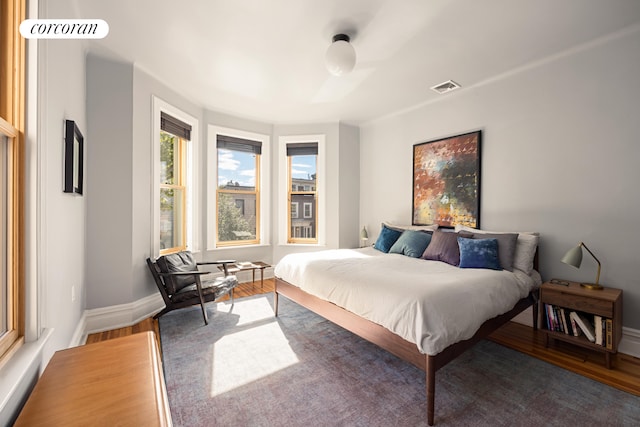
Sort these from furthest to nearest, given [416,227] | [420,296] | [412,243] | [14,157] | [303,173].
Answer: [303,173]
[416,227]
[412,243]
[420,296]
[14,157]

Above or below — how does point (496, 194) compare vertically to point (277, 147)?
below

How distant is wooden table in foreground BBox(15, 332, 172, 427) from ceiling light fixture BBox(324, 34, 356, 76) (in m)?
2.45

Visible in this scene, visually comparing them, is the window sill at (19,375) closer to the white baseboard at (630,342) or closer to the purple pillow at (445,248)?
the purple pillow at (445,248)

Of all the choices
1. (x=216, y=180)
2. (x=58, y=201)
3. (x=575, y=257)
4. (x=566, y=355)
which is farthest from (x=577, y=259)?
(x=216, y=180)

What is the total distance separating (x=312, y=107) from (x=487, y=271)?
3287mm

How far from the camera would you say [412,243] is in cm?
356

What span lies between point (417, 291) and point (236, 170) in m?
3.85

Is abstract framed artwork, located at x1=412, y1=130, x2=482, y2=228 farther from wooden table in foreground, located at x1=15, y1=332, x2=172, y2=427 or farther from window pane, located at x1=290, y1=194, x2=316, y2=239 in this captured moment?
wooden table in foreground, located at x1=15, y1=332, x2=172, y2=427

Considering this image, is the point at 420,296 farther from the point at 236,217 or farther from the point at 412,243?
the point at 236,217

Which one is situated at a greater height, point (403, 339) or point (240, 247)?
point (240, 247)

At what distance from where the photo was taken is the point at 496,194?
11.1ft

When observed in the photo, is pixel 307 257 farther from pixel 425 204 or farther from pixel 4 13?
pixel 4 13

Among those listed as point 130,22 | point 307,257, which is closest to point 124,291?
point 307,257

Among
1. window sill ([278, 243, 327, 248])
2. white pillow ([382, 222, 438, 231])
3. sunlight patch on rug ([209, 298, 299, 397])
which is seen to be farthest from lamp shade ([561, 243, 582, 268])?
window sill ([278, 243, 327, 248])
